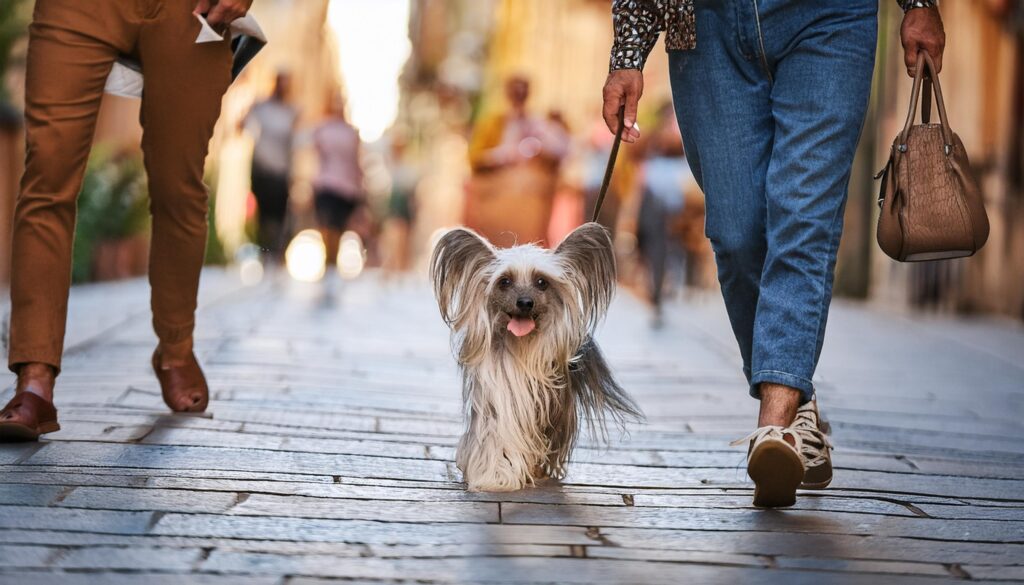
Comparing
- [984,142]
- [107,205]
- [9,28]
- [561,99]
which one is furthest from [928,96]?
[561,99]

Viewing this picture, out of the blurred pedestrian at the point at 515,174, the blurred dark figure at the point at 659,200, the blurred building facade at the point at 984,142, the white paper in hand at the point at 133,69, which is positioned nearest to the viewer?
the white paper in hand at the point at 133,69

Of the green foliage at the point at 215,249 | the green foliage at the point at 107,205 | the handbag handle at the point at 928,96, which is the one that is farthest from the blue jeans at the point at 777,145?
the green foliage at the point at 215,249

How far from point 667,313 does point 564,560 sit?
37.1 ft

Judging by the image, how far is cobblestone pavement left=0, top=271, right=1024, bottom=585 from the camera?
9.93 ft

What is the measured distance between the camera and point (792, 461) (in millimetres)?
3688

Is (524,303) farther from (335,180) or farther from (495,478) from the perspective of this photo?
(335,180)

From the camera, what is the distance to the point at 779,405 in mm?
3906

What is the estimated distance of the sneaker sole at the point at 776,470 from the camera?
3676 millimetres

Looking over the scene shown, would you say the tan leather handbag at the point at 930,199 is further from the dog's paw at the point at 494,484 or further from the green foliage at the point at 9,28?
the green foliage at the point at 9,28

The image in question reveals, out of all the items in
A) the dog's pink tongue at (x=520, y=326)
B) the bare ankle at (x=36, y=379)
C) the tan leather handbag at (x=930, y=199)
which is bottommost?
the bare ankle at (x=36, y=379)

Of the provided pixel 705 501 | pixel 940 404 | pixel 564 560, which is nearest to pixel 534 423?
pixel 705 501

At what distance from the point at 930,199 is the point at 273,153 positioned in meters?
10.7

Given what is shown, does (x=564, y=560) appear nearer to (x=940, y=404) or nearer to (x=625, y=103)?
(x=625, y=103)

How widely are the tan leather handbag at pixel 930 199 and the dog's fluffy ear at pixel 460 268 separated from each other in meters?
1.16
